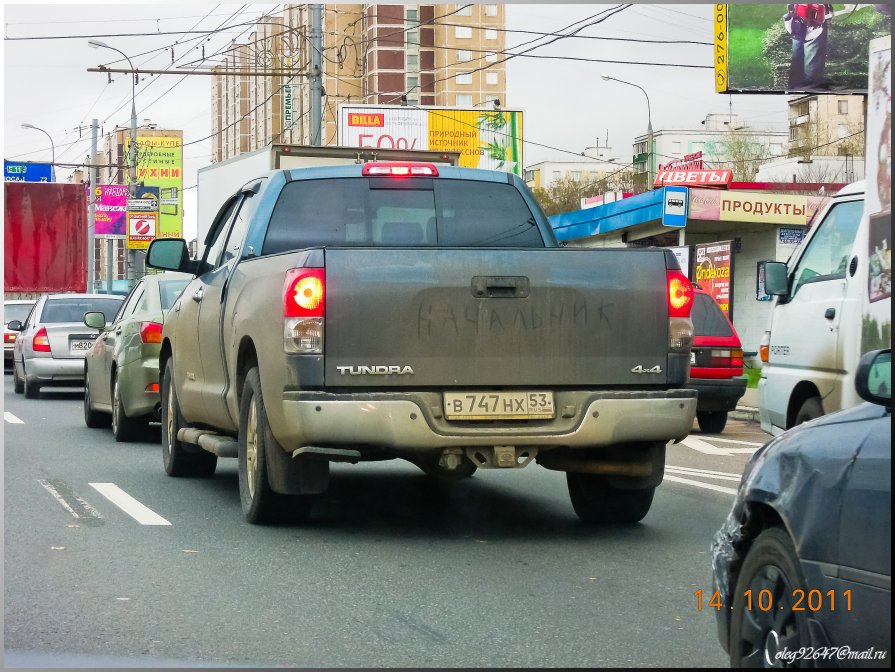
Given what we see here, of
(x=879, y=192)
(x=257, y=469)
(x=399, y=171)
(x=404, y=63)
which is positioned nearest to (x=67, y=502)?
(x=257, y=469)

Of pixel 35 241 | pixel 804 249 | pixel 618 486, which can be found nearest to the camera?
pixel 618 486

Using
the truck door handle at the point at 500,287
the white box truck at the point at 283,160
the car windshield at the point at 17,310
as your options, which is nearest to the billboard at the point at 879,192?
A: the truck door handle at the point at 500,287

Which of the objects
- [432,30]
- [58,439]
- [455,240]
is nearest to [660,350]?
[455,240]

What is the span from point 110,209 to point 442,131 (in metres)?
16.7

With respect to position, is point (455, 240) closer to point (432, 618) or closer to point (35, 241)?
point (432, 618)

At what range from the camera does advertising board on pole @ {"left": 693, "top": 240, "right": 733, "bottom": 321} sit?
26.3 m

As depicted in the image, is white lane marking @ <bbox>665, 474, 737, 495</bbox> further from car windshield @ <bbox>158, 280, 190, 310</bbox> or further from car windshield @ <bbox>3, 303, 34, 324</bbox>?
car windshield @ <bbox>3, 303, 34, 324</bbox>

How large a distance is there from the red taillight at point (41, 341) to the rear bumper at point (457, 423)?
14.1 metres

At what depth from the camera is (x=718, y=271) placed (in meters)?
26.8

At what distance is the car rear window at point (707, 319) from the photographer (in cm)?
1515

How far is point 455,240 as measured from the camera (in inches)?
347

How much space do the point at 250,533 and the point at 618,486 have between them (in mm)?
1997

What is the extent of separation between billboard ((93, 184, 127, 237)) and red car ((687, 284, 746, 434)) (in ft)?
120

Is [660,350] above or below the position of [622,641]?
above
